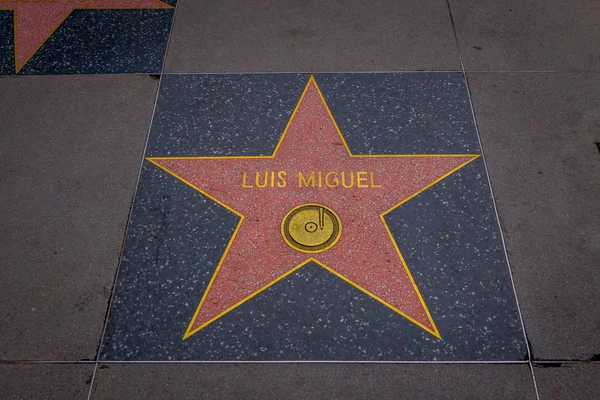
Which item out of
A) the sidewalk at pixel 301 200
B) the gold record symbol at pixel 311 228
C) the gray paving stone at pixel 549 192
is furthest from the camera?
the gold record symbol at pixel 311 228

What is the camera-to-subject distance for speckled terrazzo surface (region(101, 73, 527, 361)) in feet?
9.25

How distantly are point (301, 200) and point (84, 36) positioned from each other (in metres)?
2.82

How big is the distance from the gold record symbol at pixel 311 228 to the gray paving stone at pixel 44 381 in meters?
1.46

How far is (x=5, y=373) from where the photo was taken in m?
2.76

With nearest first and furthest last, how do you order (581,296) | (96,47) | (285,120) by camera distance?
1. (581,296)
2. (285,120)
3. (96,47)

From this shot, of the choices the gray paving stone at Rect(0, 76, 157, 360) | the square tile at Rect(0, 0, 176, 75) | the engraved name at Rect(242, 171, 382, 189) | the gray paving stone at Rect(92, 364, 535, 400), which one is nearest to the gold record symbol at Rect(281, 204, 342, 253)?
the engraved name at Rect(242, 171, 382, 189)

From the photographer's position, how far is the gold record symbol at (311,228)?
316cm

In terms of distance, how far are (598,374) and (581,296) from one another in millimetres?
473

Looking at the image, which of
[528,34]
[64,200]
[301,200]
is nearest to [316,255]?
[301,200]

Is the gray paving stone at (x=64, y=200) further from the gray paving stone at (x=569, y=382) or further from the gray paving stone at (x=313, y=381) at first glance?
the gray paving stone at (x=569, y=382)

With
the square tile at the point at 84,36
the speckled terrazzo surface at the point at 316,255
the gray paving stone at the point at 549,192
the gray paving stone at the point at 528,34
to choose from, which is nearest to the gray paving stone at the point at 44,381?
the speckled terrazzo surface at the point at 316,255

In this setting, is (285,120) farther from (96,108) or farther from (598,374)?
(598,374)

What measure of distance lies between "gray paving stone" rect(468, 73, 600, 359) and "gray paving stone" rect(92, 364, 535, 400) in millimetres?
358

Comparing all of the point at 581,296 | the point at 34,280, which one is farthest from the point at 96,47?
the point at 581,296
